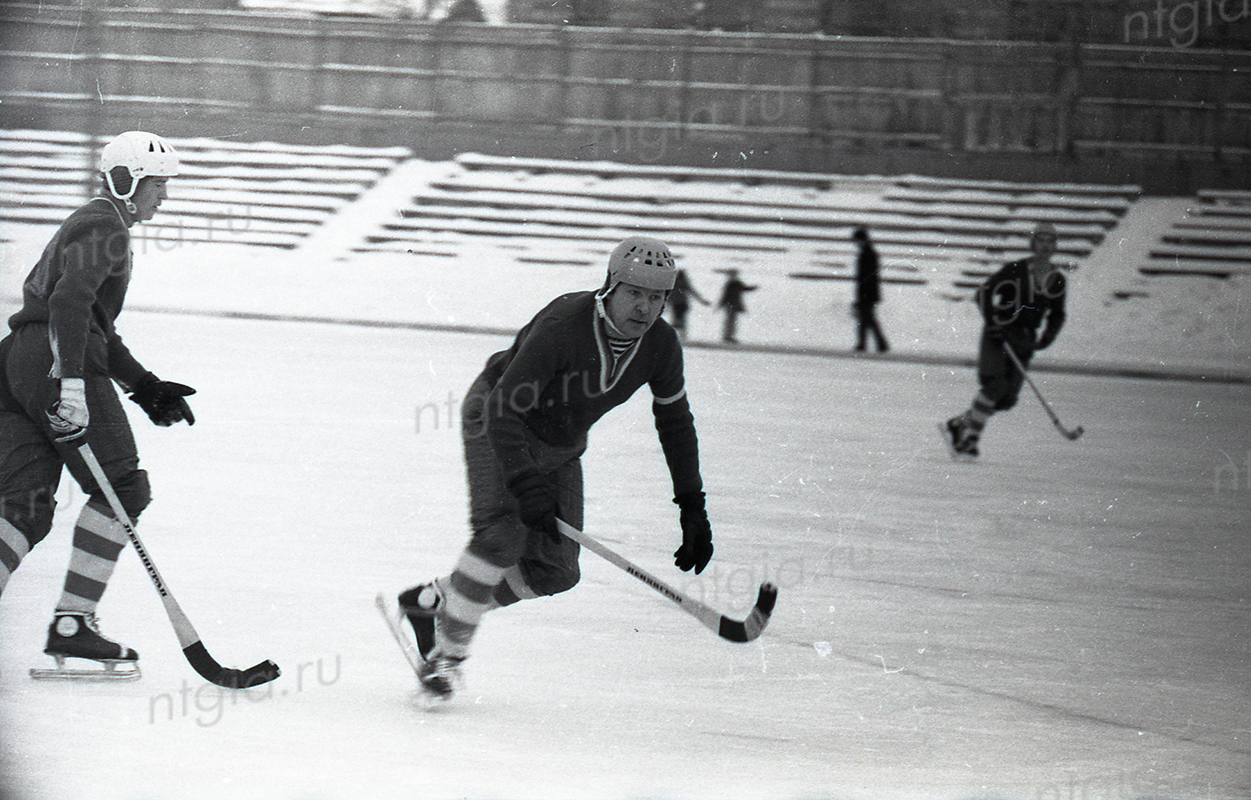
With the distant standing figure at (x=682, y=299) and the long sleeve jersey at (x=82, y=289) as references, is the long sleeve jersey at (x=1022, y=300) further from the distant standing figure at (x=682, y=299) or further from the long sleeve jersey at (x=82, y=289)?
the long sleeve jersey at (x=82, y=289)

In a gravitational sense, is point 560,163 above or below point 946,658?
above

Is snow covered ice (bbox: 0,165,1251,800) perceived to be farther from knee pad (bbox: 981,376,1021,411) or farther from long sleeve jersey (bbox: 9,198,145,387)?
long sleeve jersey (bbox: 9,198,145,387)

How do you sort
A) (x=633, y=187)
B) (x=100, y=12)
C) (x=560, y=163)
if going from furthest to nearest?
(x=633, y=187)
(x=560, y=163)
(x=100, y=12)

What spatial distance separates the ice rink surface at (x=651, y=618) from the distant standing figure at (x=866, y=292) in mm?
387

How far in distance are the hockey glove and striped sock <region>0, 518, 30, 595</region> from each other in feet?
0.80

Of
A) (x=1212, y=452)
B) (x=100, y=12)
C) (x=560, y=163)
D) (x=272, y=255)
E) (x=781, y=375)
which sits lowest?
(x=1212, y=452)

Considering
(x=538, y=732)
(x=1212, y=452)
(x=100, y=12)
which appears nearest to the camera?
(x=538, y=732)

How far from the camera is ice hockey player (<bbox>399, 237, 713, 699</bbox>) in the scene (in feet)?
8.87

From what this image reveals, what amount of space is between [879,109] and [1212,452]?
3580mm

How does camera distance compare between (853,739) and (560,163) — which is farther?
(560,163)

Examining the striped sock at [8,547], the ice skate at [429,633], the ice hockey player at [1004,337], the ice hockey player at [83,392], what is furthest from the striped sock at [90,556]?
the ice hockey player at [1004,337]

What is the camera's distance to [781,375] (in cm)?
556

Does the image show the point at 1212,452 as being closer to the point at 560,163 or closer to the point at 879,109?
the point at 879,109

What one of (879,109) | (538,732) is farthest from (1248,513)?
(538,732)
